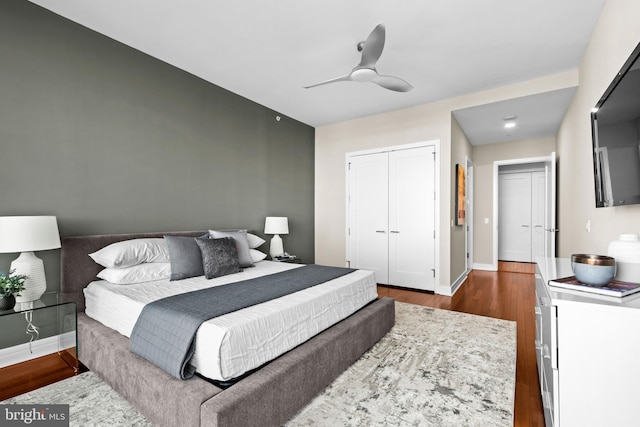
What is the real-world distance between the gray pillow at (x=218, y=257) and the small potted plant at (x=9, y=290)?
1211 mm

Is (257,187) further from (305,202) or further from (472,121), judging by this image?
(472,121)

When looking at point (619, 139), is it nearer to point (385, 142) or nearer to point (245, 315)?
point (245, 315)

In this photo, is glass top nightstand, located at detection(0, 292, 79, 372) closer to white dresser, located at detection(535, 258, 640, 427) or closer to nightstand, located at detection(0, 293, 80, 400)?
nightstand, located at detection(0, 293, 80, 400)

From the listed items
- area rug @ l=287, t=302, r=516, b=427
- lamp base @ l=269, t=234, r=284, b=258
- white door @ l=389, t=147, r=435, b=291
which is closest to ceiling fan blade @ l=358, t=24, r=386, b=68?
Answer: white door @ l=389, t=147, r=435, b=291

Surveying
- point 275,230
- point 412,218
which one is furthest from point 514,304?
point 275,230

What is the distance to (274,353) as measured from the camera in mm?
1714

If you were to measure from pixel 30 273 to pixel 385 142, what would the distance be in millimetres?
4382

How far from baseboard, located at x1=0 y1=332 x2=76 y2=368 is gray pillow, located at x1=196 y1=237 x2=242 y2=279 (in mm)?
1049

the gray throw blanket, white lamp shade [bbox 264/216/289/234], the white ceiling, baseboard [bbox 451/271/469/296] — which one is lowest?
baseboard [bbox 451/271/469/296]

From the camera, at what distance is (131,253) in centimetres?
257

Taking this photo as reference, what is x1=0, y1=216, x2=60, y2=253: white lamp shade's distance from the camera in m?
2.01

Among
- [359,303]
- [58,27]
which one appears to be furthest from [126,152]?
[359,303]

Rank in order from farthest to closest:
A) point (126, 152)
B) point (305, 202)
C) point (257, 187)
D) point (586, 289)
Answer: point (305, 202), point (257, 187), point (126, 152), point (586, 289)

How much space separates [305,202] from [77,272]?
11.3 feet
